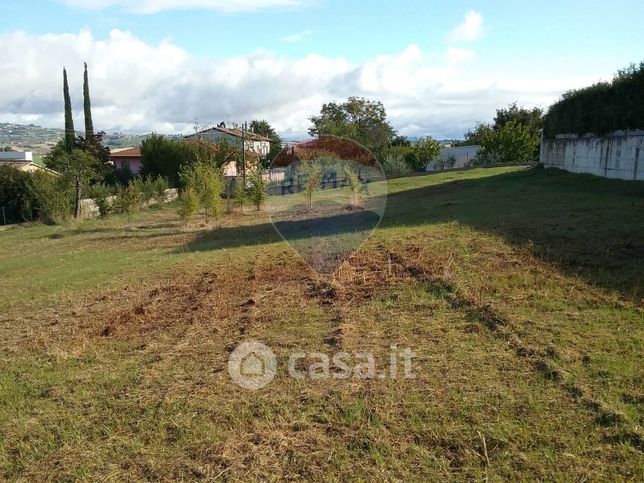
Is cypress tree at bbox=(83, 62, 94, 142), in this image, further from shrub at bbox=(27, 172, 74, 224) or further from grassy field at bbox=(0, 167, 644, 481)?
grassy field at bbox=(0, 167, 644, 481)

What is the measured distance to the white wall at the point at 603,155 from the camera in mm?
14547

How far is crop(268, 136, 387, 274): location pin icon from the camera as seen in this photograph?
1188cm

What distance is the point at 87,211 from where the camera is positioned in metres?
25.9

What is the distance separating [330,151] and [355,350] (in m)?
14.5

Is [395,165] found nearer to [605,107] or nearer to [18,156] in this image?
[605,107]

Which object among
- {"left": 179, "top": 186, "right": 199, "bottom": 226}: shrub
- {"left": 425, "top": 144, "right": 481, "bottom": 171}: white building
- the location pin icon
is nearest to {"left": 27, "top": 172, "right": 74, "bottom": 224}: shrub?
{"left": 179, "top": 186, "right": 199, "bottom": 226}: shrub

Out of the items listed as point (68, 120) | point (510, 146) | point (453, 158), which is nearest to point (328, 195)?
Result: point (510, 146)

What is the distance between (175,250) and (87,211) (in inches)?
626

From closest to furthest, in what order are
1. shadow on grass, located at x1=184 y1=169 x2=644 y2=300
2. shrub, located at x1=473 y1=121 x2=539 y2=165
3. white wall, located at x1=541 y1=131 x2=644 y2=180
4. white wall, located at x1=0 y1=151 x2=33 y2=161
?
shadow on grass, located at x1=184 y1=169 x2=644 y2=300 → white wall, located at x1=541 y1=131 x2=644 y2=180 → shrub, located at x1=473 y1=121 x2=539 y2=165 → white wall, located at x1=0 y1=151 x2=33 y2=161

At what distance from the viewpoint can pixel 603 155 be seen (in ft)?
54.9

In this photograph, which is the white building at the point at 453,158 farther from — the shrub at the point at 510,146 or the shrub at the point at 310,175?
the shrub at the point at 310,175

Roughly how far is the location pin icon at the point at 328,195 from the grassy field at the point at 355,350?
2.22 meters

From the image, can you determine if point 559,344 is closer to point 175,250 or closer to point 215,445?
point 215,445

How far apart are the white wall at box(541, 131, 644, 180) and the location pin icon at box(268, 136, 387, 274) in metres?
7.46
